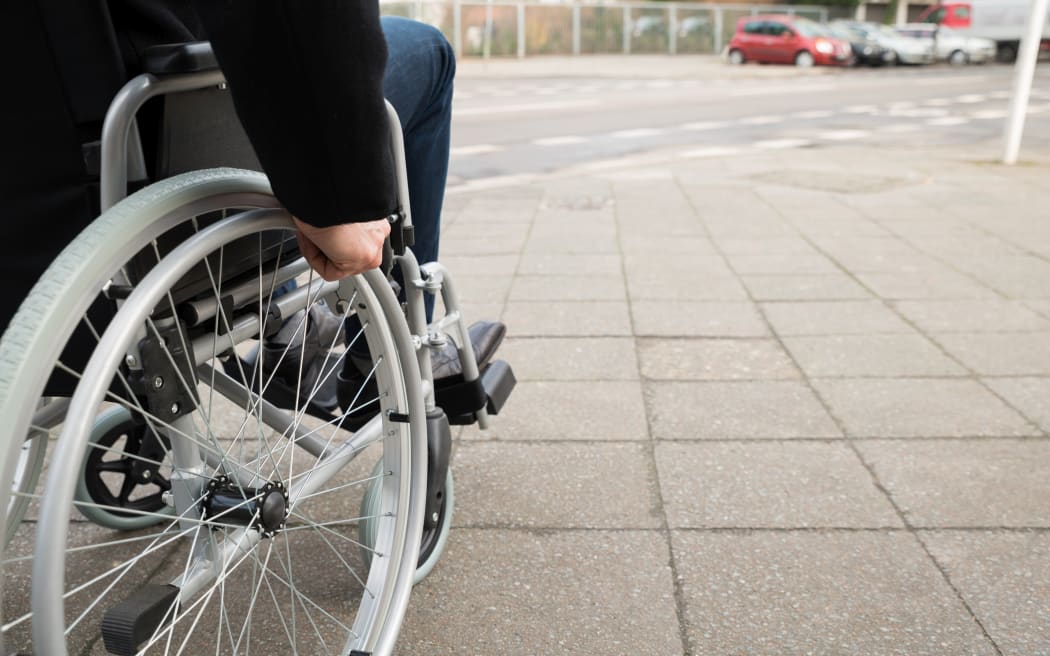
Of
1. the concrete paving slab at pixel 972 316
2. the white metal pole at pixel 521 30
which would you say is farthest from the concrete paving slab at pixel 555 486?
the white metal pole at pixel 521 30

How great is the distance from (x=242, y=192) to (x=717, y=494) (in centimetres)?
163

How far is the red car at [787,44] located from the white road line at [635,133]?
17227 millimetres

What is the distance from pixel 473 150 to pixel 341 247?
31.6ft

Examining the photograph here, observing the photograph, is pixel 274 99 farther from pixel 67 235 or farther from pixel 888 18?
pixel 888 18

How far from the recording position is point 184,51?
1278 mm

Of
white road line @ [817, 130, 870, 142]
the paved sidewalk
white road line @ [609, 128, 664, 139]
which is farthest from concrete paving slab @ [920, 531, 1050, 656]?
white road line @ [609, 128, 664, 139]

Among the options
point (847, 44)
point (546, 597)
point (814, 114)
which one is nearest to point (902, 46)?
point (847, 44)

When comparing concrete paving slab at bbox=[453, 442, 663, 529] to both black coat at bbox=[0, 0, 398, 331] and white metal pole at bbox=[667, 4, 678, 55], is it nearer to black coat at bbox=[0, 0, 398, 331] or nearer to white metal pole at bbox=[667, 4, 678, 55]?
black coat at bbox=[0, 0, 398, 331]

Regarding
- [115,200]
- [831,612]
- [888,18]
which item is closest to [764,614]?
[831,612]

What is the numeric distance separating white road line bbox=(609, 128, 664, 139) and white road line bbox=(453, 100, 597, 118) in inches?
114

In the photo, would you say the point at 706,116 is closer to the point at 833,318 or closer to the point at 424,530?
the point at 833,318

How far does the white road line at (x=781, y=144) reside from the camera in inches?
430

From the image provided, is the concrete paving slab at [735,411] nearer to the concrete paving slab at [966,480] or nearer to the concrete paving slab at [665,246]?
the concrete paving slab at [966,480]

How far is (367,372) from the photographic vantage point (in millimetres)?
2033
